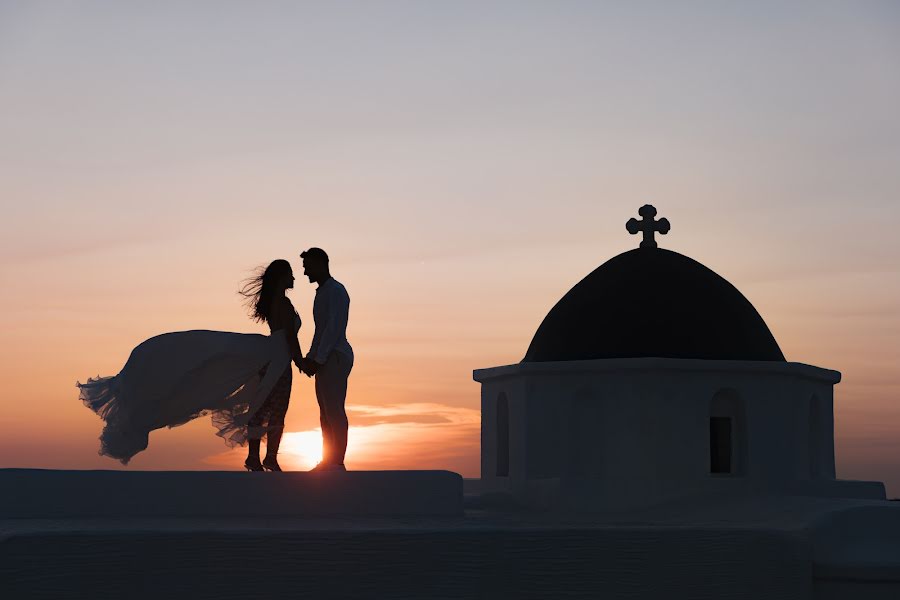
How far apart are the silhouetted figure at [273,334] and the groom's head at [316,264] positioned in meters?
0.23

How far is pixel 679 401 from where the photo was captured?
19.1 m

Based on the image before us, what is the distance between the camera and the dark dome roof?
19.8m

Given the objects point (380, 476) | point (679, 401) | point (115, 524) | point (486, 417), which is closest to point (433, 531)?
point (380, 476)

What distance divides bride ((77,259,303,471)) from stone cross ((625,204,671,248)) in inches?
349

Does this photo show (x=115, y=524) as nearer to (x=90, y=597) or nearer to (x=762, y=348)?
(x=90, y=597)

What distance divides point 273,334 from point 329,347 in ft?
2.38

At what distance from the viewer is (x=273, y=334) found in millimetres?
14719

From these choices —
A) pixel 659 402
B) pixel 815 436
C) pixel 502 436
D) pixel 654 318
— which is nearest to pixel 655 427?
pixel 659 402

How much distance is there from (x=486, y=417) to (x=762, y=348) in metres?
4.78

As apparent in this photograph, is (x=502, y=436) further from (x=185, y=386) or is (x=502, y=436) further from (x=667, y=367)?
(x=185, y=386)

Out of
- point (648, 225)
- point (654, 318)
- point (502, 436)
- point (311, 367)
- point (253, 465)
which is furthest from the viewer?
point (648, 225)

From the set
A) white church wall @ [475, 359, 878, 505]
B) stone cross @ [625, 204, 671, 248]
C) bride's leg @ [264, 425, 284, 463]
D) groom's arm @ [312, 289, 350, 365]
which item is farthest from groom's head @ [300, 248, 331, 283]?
stone cross @ [625, 204, 671, 248]

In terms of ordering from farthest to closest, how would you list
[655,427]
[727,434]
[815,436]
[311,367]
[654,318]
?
1. [815,436]
2. [654,318]
3. [727,434]
4. [655,427]
5. [311,367]

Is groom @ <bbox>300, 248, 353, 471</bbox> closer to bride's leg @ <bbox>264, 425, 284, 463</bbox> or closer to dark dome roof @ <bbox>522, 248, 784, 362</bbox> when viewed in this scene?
bride's leg @ <bbox>264, 425, 284, 463</bbox>
